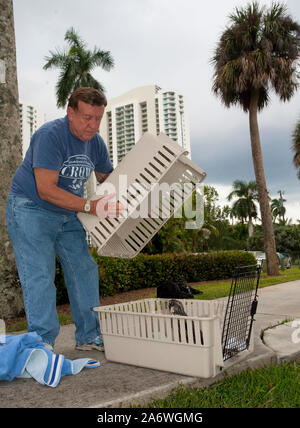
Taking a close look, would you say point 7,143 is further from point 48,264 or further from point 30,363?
point 30,363

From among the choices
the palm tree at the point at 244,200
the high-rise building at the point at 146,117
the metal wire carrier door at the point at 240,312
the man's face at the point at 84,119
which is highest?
the high-rise building at the point at 146,117

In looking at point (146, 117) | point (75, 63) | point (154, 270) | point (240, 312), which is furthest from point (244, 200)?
point (240, 312)

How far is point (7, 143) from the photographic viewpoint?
582cm

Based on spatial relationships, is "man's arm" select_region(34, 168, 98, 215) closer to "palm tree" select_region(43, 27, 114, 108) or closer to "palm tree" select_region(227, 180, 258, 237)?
"palm tree" select_region(43, 27, 114, 108)

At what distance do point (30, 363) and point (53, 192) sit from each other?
38.8 inches

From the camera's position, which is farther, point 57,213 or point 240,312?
point 57,213

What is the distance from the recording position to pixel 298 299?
5.98 m

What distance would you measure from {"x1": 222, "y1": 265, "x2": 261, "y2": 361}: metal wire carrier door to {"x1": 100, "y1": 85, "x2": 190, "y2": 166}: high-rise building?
29203mm

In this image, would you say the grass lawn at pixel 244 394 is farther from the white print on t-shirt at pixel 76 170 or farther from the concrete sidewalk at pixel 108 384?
the white print on t-shirt at pixel 76 170

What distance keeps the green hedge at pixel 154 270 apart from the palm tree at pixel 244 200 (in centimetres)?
4046

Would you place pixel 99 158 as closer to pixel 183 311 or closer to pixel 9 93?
pixel 183 311

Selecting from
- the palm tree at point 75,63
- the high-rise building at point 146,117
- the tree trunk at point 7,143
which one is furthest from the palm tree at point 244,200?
the tree trunk at point 7,143

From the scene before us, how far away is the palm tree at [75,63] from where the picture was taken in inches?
884

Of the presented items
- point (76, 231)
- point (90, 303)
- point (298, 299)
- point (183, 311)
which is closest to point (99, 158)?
Result: point (76, 231)
